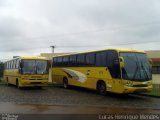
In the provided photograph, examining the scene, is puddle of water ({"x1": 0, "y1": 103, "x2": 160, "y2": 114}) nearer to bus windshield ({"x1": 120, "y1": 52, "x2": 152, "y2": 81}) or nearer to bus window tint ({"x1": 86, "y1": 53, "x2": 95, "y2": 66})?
bus windshield ({"x1": 120, "y1": 52, "x2": 152, "y2": 81})

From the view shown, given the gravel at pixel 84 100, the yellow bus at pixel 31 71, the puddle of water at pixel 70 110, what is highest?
the yellow bus at pixel 31 71

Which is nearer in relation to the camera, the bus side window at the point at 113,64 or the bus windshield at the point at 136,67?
the bus windshield at the point at 136,67

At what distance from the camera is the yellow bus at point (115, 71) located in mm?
19375

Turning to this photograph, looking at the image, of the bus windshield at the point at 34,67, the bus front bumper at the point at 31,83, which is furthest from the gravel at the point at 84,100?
the bus windshield at the point at 34,67

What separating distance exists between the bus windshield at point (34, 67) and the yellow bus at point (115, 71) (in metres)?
2.81

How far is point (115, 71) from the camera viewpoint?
1994cm

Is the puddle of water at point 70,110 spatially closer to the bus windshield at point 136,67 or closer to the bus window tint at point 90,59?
the bus windshield at point 136,67

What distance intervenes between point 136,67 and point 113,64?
1404mm

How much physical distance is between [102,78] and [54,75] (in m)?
10.6

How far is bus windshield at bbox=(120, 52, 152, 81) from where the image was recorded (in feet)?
63.6

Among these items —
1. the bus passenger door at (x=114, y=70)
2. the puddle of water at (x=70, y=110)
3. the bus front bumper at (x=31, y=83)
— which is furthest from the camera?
the bus front bumper at (x=31, y=83)

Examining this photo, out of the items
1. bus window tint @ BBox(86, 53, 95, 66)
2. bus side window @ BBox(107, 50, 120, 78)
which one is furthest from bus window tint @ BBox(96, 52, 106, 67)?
bus window tint @ BBox(86, 53, 95, 66)

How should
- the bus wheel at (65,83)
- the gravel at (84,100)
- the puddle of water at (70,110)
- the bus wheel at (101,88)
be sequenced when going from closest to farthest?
the puddle of water at (70,110) < the gravel at (84,100) < the bus wheel at (101,88) < the bus wheel at (65,83)

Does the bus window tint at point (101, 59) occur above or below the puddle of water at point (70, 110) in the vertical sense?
above
